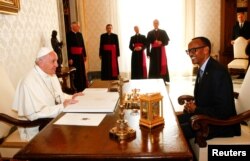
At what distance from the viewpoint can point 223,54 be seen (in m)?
6.90

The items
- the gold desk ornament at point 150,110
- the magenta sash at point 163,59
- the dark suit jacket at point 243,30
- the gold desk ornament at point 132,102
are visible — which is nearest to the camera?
the gold desk ornament at point 150,110

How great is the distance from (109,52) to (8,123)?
15.1ft

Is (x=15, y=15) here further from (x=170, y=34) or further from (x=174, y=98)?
(x=170, y=34)

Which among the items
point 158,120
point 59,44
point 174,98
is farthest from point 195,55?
point 174,98

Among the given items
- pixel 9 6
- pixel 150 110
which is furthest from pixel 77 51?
pixel 150 110

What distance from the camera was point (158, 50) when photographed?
6.21 meters

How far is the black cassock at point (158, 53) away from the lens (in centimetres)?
620

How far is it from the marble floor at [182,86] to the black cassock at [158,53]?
350 mm

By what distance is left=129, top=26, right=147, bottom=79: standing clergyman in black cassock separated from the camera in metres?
6.34

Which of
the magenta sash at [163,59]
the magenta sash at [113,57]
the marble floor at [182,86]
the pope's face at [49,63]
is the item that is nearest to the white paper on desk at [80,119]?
the pope's face at [49,63]

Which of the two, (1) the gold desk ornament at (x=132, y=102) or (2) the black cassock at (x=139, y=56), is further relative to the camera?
(2) the black cassock at (x=139, y=56)

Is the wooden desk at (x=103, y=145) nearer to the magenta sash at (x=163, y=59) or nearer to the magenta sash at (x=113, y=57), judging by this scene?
the magenta sash at (x=163, y=59)

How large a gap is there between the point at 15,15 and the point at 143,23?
441 centimetres

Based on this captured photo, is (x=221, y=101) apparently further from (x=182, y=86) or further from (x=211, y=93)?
(x=182, y=86)
